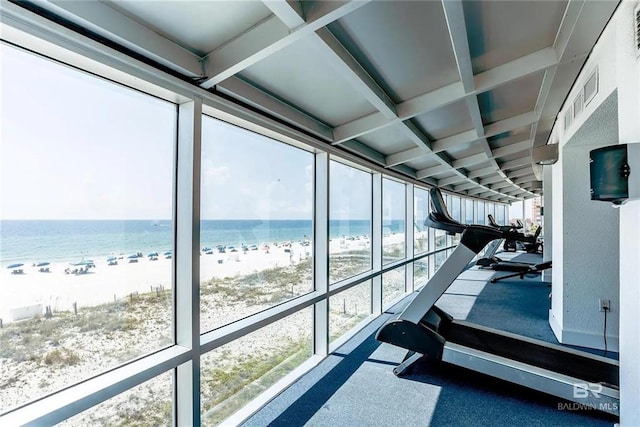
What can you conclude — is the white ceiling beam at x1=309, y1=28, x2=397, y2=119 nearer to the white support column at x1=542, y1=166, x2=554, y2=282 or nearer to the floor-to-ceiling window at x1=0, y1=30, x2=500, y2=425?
the floor-to-ceiling window at x1=0, y1=30, x2=500, y2=425

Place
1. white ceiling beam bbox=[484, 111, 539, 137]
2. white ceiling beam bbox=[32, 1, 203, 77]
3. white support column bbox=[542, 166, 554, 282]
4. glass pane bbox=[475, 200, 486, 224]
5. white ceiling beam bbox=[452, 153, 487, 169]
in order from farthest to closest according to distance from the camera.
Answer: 1. glass pane bbox=[475, 200, 486, 224]
2. white support column bbox=[542, 166, 554, 282]
3. white ceiling beam bbox=[452, 153, 487, 169]
4. white ceiling beam bbox=[484, 111, 539, 137]
5. white ceiling beam bbox=[32, 1, 203, 77]

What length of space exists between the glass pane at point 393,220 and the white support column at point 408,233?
0.29ft

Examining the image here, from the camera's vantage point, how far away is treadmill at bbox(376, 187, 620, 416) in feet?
8.05

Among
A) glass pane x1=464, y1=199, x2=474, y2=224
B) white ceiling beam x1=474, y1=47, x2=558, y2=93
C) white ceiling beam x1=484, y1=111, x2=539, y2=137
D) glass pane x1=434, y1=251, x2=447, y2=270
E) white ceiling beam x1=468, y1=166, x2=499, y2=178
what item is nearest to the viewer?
white ceiling beam x1=474, y1=47, x2=558, y2=93

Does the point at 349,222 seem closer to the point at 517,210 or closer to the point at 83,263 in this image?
the point at 83,263

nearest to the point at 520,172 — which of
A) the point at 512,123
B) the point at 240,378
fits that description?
the point at 512,123

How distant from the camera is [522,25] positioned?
2.21m

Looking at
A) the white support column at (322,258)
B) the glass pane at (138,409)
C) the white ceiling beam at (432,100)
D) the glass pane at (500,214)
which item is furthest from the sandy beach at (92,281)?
the glass pane at (500,214)

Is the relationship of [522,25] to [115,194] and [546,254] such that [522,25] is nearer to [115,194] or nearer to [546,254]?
[115,194]

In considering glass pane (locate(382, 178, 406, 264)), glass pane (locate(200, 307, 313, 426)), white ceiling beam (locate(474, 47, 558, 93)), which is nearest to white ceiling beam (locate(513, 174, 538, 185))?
glass pane (locate(382, 178, 406, 264))

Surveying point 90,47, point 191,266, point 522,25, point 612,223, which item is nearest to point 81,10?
point 90,47

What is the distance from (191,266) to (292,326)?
166 cm

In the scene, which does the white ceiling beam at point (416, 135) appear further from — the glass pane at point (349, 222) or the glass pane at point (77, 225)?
the glass pane at point (77, 225)

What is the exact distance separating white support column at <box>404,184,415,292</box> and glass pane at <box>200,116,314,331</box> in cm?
354
